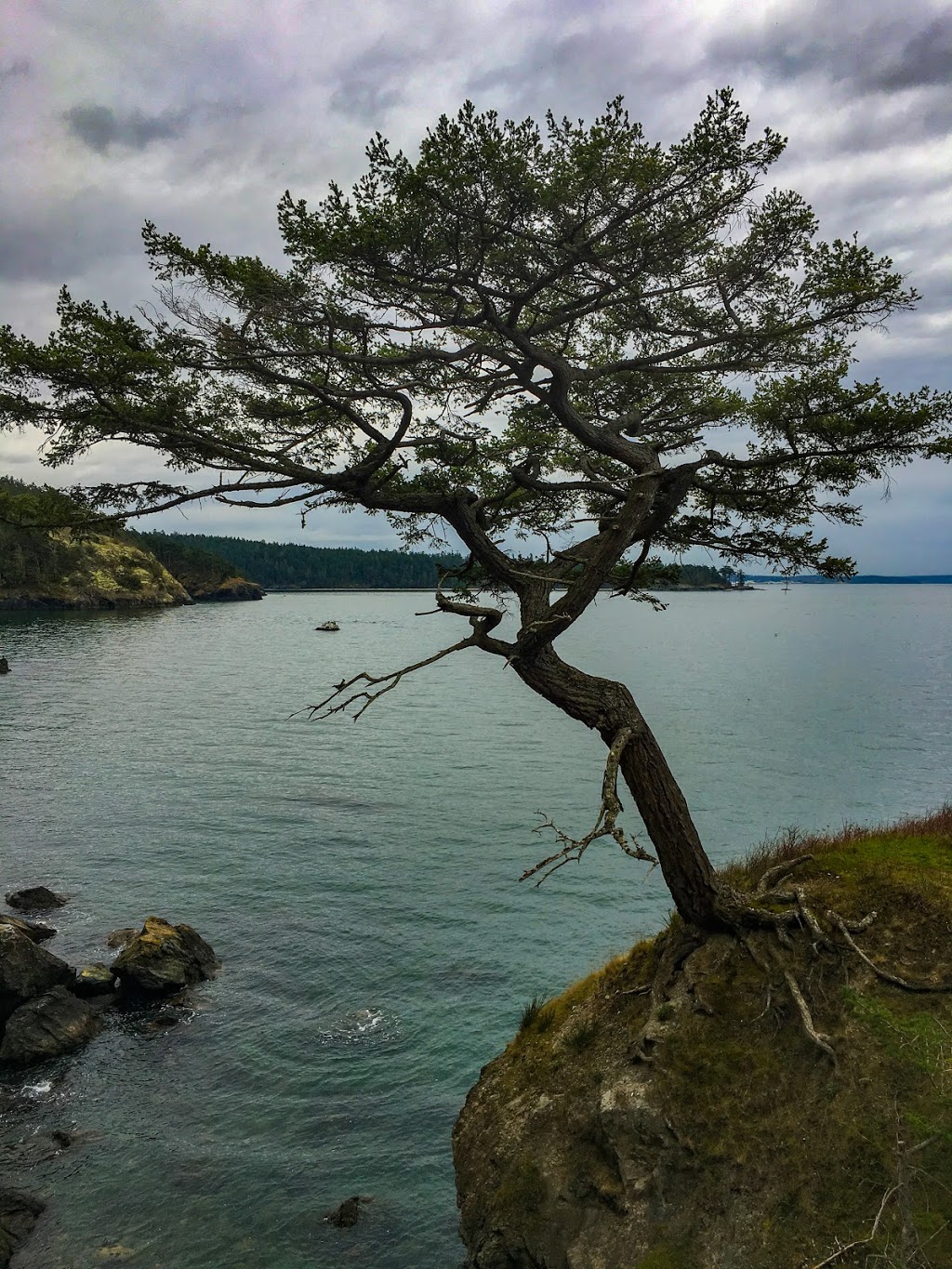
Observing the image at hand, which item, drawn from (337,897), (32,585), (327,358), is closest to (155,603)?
(32,585)

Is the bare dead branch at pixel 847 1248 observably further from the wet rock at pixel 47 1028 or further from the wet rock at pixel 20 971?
the wet rock at pixel 20 971

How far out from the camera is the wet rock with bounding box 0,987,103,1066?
12719mm

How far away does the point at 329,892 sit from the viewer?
1973cm

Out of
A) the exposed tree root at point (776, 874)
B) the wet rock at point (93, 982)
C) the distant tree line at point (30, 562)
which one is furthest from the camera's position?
the distant tree line at point (30, 562)

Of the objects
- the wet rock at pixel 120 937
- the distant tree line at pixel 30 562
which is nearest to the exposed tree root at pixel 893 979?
the wet rock at pixel 120 937

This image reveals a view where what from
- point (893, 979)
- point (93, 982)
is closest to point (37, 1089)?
point (93, 982)

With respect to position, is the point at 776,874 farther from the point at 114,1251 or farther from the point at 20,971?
the point at 20,971

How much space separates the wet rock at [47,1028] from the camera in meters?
12.7

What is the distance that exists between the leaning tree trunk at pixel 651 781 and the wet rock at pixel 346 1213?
5459mm

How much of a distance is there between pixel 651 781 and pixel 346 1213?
6.36 m

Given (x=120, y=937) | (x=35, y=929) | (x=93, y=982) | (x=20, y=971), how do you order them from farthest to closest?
(x=120, y=937) → (x=35, y=929) → (x=93, y=982) → (x=20, y=971)

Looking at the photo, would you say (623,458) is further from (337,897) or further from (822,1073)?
(337,897)

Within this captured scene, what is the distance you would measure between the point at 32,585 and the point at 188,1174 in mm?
137043

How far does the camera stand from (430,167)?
7719mm
